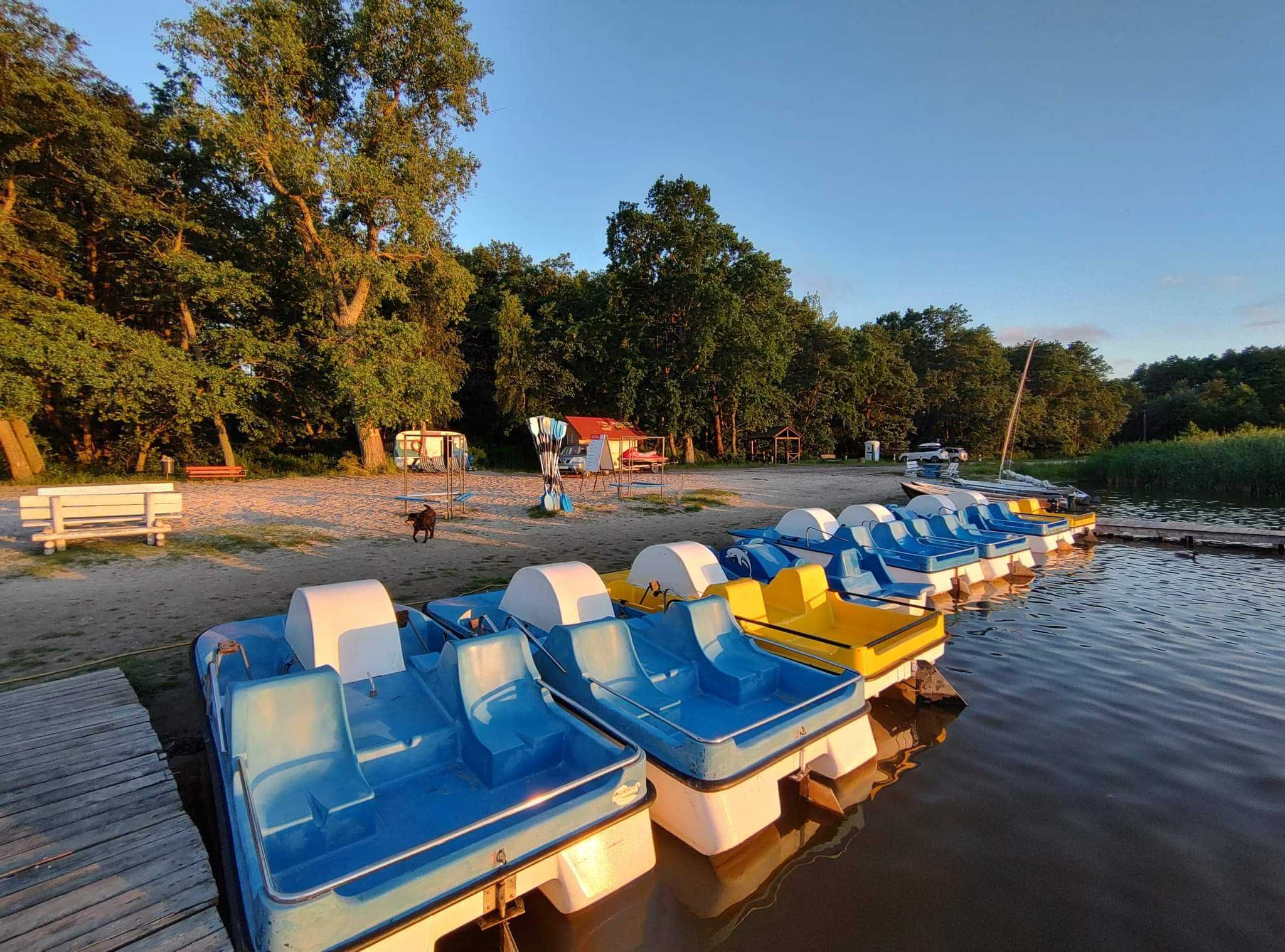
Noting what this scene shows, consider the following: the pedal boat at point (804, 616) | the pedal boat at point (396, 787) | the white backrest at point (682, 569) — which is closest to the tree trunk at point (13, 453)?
the pedal boat at point (396, 787)

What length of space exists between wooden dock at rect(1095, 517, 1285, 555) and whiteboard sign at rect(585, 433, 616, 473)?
17660 millimetres

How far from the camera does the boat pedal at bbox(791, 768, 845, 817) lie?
3941 mm

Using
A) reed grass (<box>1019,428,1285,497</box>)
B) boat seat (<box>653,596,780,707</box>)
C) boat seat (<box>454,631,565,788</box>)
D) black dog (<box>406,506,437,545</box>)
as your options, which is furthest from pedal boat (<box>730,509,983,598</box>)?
reed grass (<box>1019,428,1285,497</box>)

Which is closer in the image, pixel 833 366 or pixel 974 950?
pixel 974 950

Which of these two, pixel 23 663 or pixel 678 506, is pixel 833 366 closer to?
pixel 678 506

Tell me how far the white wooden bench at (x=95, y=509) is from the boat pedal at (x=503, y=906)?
11.5 m

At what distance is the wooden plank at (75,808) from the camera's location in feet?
9.52

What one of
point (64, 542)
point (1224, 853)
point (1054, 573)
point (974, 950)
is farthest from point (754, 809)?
point (64, 542)

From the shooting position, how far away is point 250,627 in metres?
4.90

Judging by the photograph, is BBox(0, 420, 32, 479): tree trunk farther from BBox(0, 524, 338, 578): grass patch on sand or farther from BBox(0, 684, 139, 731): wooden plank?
BBox(0, 684, 139, 731): wooden plank

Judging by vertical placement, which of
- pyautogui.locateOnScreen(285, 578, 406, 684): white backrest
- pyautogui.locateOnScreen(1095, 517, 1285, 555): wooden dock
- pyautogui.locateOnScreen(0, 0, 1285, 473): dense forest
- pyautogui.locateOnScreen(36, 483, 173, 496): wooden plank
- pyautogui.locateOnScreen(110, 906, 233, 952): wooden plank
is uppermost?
pyautogui.locateOnScreen(0, 0, 1285, 473): dense forest

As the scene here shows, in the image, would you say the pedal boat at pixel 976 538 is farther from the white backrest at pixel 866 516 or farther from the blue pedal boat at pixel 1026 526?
the blue pedal boat at pixel 1026 526

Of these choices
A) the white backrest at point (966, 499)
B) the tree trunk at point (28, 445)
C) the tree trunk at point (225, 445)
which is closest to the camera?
the white backrest at point (966, 499)

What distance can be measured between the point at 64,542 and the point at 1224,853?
51.8 ft
